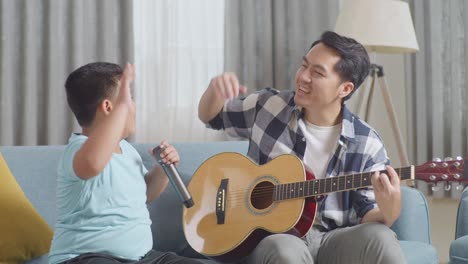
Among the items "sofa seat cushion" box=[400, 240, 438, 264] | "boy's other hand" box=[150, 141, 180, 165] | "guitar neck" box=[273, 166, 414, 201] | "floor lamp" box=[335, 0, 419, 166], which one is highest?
"floor lamp" box=[335, 0, 419, 166]

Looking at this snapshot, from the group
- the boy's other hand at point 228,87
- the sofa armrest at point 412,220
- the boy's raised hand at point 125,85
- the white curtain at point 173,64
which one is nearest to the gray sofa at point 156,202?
the sofa armrest at point 412,220

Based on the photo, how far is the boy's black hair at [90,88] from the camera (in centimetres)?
183

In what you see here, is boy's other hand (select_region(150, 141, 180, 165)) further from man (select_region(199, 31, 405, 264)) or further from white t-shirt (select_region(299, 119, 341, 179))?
white t-shirt (select_region(299, 119, 341, 179))

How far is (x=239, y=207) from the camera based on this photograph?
194 cm

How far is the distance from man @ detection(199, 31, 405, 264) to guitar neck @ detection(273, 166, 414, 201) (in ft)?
0.29

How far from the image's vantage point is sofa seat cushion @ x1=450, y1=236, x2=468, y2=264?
205 cm

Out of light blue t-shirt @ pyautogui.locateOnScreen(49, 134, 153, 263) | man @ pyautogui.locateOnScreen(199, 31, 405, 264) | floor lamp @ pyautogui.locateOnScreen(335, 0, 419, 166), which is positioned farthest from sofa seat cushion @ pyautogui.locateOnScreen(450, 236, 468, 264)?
floor lamp @ pyautogui.locateOnScreen(335, 0, 419, 166)

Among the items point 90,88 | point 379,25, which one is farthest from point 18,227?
point 379,25

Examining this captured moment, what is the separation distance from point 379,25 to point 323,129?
118 cm

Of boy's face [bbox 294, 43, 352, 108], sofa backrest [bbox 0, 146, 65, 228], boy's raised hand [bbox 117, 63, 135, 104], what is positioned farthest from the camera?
sofa backrest [bbox 0, 146, 65, 228]

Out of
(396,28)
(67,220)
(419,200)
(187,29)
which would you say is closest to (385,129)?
(396,28)

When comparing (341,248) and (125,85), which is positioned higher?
(125,85)

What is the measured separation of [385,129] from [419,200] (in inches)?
65.2

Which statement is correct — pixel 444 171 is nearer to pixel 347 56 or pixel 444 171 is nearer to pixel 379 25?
pixel 347 56
